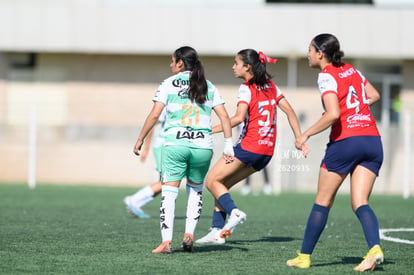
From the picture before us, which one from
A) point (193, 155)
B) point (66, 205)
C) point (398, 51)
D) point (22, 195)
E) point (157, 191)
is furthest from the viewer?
point (398, 51)

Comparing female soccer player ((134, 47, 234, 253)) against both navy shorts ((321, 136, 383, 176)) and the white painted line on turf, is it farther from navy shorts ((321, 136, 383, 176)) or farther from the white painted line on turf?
the white painted line on turf

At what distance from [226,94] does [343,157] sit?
823 inches

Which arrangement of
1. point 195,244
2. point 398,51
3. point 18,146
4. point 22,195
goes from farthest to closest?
point 398,51, point 18,146, point 22,195, point 195,244

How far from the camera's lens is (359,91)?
7.11 meters

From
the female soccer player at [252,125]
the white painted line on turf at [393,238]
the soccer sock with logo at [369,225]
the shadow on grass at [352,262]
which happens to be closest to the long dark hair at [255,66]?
the female soccer player at [252,125]

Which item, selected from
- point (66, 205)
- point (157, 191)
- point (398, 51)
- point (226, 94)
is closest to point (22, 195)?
point (66, 205)

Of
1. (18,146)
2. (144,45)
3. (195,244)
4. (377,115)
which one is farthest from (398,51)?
(195,244)

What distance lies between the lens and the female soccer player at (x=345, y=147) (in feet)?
22.9

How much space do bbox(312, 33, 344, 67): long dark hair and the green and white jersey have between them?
140cm

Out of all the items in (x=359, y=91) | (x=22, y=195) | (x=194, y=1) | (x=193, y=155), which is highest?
(x=194, y=1)

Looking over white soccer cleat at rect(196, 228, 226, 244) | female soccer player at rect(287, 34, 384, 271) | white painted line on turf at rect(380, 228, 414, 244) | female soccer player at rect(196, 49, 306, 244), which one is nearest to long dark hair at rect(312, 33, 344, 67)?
female soccer player at rect(287, 34, 384, 271)

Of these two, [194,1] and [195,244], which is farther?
[194,1]

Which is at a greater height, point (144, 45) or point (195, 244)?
point (144, 45)

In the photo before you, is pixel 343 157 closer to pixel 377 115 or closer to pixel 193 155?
pixel 193 155
